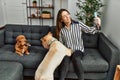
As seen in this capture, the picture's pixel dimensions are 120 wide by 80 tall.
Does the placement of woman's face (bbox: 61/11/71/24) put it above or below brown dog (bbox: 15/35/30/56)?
above

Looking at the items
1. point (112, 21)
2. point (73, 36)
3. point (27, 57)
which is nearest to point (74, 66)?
point (73, 36)

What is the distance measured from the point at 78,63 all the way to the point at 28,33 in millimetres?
1110

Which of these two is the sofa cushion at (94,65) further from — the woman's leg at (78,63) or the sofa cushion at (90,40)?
the sofa cushion at (90,40)

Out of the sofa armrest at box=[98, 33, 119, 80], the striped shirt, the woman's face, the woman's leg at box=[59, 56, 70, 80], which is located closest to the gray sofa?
the sofa armrest at box=[98, 33, 119, 80]

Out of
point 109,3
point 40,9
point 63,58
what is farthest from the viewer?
point 40,9

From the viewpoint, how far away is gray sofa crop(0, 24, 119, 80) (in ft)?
7.38

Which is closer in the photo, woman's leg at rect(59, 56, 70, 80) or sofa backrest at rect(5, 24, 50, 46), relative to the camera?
woman's leg at rect(59, 56, 70, 80)

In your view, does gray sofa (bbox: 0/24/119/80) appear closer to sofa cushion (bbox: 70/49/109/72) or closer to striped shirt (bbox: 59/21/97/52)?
sofa cushion (bbox: 70/49/109/72)

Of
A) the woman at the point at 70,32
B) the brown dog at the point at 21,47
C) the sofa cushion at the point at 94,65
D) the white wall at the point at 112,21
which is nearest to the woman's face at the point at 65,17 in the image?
the woman at the point at 70,32

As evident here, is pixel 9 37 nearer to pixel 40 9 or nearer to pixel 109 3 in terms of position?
pixel 109 3

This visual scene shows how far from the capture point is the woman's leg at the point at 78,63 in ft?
6.86

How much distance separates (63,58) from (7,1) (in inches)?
158

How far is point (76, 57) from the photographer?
7.27 ft

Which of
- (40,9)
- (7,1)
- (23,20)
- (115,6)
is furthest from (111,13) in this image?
(7,1)
